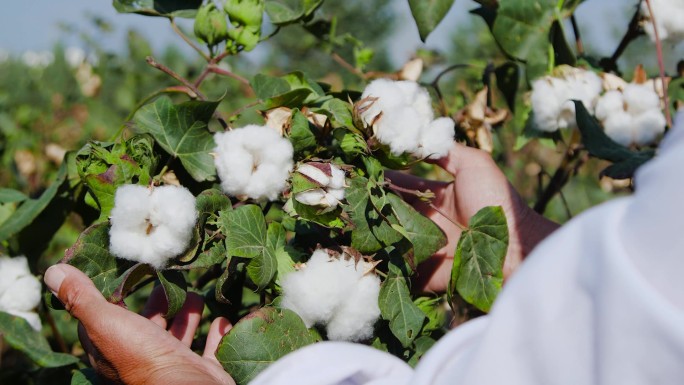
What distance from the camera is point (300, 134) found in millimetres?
888

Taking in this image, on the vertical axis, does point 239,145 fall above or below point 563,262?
below

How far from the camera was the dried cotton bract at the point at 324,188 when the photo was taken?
788 mm

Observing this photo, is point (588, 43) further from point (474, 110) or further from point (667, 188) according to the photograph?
point (667, 188)

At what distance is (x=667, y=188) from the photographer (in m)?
0.37

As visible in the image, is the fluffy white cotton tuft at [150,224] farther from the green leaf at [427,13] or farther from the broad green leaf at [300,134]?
the green leaf at [427,13]

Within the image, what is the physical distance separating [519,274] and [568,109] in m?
0.75

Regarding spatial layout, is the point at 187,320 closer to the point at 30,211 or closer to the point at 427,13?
the point at 30,211

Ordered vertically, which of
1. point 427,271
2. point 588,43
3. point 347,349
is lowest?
point 588,43

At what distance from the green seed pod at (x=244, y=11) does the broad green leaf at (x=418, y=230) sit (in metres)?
0.33

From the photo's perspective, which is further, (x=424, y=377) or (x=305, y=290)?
(x=305, y=290)

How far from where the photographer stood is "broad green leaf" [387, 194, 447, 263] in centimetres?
92

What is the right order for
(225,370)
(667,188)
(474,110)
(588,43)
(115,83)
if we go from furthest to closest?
(588,43)
(115,83)
(474,110)
(225,370)
(667,188)

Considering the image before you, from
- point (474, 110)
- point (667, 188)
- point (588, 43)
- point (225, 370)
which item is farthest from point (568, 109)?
point (588, 43)

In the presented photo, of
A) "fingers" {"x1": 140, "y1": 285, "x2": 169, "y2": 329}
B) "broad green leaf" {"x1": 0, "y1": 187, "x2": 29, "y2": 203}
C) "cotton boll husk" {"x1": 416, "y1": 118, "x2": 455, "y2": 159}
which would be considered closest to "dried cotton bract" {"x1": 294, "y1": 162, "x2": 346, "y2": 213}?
"cotton boll husk" {"x1": 416, "y1": 118, "x2": 455, "y2": 159}
